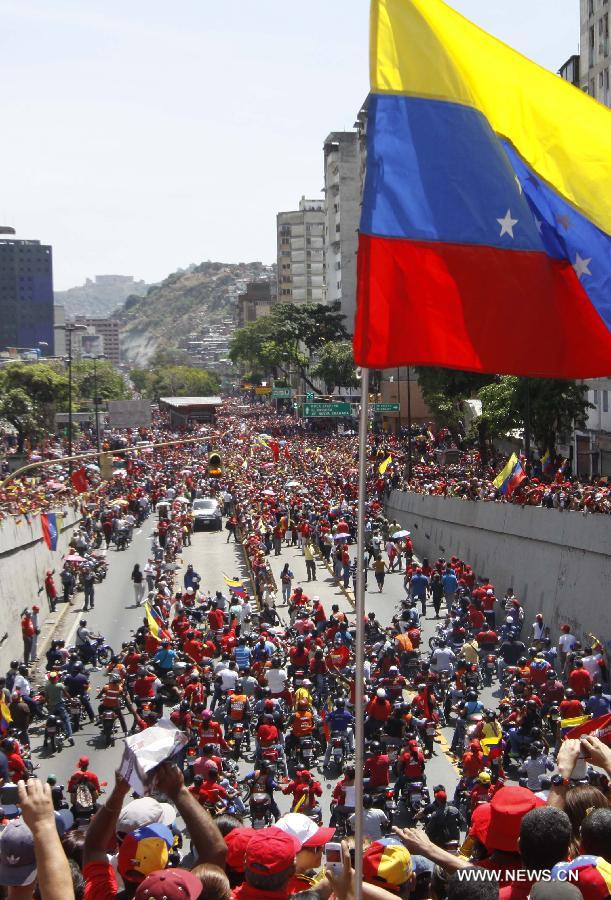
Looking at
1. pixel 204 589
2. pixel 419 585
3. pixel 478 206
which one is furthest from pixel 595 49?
pixel 478 206

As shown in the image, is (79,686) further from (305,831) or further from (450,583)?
(305,831)

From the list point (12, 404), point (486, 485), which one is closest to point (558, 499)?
point (486, 485)

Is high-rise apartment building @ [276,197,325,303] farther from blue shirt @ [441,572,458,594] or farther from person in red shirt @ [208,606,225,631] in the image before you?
person in red shirt @ [208,606,225,631]

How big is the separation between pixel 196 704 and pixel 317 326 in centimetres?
9367

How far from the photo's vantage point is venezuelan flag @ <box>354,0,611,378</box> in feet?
25.2

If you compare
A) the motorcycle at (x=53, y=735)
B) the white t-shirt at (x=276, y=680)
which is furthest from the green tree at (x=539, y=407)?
the motorcycle at (x=53, y=735)

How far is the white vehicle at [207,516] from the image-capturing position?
158 feet

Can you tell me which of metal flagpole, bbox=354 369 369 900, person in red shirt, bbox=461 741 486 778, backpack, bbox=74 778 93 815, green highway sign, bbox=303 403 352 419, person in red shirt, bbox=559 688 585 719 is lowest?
person in red shirt, bbox=461 741 486 778

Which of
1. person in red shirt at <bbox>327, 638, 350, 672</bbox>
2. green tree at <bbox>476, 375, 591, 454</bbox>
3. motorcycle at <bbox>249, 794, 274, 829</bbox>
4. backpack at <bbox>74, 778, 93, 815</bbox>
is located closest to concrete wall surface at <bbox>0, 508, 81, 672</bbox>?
person in red shirt at <bbox>327, 638, 350, 672</bbox>

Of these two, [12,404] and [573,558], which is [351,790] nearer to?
[573,558]

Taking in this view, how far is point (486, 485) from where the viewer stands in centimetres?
3456

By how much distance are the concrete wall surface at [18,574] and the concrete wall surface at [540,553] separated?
457 inches

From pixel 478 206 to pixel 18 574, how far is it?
25690mm

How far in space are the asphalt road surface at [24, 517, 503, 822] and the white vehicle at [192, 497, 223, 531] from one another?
1.10 ft
